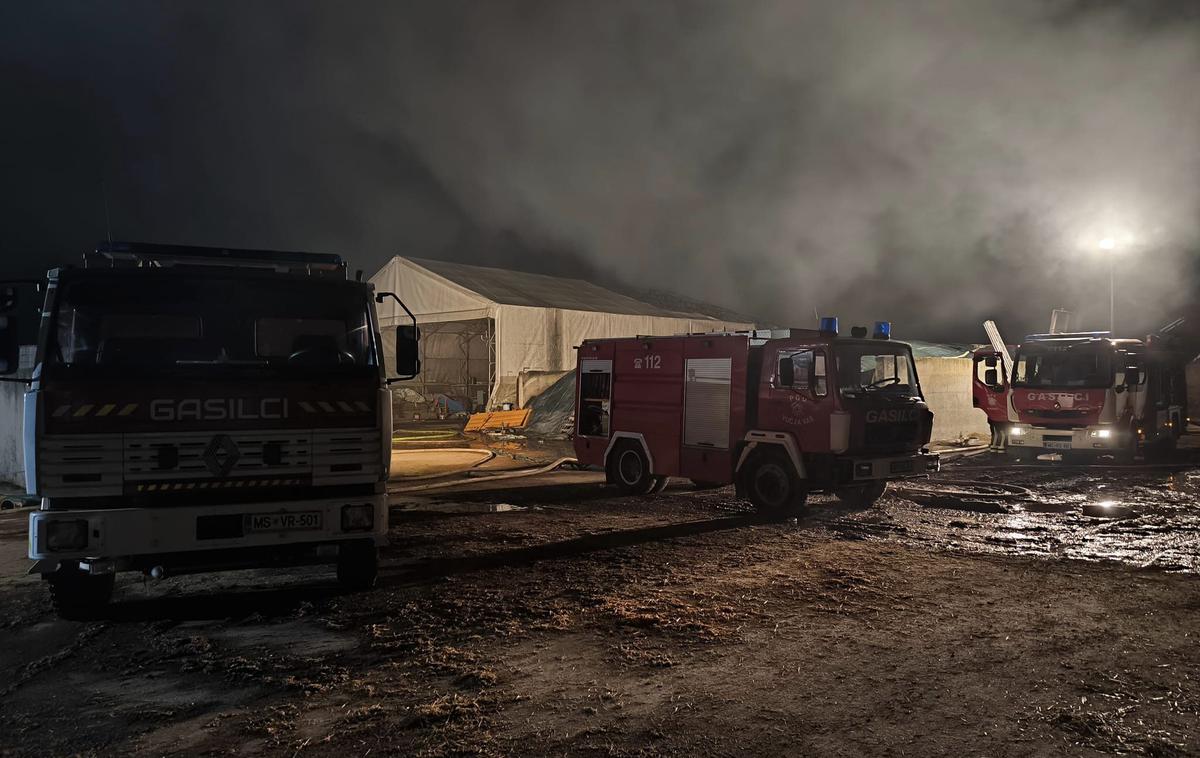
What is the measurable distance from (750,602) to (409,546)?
3.56m

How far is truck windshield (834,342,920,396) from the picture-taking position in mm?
9297

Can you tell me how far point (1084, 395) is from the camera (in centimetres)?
1412

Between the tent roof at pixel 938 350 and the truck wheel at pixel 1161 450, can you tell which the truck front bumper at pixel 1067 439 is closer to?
the truck wheel at pixel 1161 450

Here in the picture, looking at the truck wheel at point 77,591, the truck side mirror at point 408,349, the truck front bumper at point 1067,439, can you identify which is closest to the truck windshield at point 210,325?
the truck side mirror at point 408,349

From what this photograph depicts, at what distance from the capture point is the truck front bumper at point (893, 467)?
9109 mm

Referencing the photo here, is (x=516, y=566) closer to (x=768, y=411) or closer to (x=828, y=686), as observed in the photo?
(x=828, y=686)

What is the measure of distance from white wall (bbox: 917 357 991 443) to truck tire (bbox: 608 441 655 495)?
9900mm

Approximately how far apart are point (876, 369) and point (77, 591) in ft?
28.3

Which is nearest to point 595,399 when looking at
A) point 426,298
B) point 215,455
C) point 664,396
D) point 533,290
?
point 664,396

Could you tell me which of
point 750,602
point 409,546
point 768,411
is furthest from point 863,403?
point 409,546

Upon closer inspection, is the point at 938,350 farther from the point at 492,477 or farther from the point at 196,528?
the point at 196,528

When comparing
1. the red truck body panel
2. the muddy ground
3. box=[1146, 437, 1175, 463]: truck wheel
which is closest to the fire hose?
the red truck body panel

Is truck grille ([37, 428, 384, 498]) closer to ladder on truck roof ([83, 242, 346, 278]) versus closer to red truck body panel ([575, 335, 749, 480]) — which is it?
ladder on truck roof ([83, 242, 346, 278])

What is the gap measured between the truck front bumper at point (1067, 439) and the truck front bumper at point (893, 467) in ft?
20.0
